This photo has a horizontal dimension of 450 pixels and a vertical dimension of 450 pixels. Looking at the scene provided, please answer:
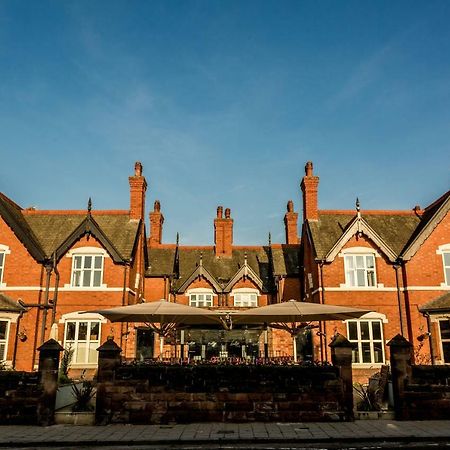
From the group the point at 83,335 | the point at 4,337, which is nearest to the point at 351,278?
the point at 83,335

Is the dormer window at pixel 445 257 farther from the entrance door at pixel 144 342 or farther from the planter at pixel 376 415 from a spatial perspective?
the entrance door at pixel 144 342

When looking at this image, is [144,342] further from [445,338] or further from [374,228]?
[445,338]

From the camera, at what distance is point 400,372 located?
11641mm

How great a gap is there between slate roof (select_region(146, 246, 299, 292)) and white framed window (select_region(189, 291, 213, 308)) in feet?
3.32

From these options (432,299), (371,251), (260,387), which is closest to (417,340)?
(432,299)

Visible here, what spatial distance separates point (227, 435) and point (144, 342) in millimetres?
14425

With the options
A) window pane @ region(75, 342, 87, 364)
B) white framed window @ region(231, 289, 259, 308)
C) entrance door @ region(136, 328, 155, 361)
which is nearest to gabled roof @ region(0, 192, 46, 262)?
window pane @ region(75, 342, 87, 364)

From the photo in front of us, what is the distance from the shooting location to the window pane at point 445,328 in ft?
67.5

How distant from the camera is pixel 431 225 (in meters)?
22.4

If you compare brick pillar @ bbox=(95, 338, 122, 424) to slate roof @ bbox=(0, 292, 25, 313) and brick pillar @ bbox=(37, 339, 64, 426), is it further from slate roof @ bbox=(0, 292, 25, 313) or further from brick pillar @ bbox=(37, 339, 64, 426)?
slate roof @ bbox=(0, 292, 25, 313)

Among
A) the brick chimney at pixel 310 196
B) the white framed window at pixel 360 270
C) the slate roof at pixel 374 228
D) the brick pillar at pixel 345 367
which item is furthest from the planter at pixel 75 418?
the brick chimney at pixel 310 196

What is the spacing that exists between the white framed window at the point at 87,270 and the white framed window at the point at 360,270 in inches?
485

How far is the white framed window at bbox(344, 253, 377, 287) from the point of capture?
879 inches

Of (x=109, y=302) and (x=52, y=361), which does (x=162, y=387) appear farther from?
(x=109, y=302)
